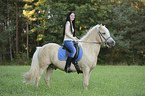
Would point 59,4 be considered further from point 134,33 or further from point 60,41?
point 134,33

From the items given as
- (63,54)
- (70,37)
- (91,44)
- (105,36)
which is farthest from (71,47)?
(105,36)

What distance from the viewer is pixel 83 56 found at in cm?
684

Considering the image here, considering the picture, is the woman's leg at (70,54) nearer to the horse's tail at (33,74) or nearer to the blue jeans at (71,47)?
the blue jeans at (71,47)

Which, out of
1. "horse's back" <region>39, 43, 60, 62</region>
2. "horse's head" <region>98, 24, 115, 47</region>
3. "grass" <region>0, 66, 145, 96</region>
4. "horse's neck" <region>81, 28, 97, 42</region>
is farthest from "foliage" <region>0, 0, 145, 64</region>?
"horse's head" <region>98, 24, 115, 47</region>

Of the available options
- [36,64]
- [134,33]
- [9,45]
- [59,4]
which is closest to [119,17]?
[134,33]

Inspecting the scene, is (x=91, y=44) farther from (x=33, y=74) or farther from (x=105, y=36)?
(x=33, y=74)

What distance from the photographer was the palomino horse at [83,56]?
674cm

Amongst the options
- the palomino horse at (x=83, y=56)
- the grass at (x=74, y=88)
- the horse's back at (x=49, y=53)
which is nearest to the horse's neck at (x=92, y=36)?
the palomino horse at (x=83, y=56)

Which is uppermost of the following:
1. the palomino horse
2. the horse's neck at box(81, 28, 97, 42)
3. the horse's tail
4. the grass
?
the horse's neck at box(81, 28, 97, 42)

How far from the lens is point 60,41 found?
91.1 ft

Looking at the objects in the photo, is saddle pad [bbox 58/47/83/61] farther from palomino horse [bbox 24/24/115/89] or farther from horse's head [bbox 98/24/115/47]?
horse's head [bbox 98/24/115/47]

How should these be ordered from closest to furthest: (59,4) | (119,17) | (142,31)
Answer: (59,4) → (119,17) → (142,31)

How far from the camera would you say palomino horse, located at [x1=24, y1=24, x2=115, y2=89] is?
6738mm

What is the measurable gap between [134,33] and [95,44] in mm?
27168
